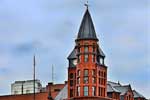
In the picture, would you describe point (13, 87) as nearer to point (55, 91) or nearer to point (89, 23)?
point (55, 91)

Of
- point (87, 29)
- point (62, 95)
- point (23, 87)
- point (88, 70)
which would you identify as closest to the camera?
point (88, 70)

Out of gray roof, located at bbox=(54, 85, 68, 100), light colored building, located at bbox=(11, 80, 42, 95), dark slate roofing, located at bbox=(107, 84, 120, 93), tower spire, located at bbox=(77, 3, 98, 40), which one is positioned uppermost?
tower spire, located at bbox=(77, 3, 98, 40)

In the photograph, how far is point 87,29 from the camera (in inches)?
4373

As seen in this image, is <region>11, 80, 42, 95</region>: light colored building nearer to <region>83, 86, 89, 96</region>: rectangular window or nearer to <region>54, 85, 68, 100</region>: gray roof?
<region>54, 85, 68, 100</region>: gray roof

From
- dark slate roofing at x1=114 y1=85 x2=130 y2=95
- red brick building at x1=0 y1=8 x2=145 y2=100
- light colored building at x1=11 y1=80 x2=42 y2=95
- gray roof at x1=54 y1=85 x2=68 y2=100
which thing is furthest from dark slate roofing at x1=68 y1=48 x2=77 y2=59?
light colored building at x1=11 y1=80 x2=42 y2=95

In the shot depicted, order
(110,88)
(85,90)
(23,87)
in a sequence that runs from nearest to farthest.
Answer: (85,90) → (110,88) → (23,87)

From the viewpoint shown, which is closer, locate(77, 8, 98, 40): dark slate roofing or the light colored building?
locate(77, 8, 98, 40): dark slate roofing

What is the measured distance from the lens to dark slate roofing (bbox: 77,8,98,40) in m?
110

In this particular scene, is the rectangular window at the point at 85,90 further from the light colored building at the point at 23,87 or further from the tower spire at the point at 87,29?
the light colored building at the point at 23,87

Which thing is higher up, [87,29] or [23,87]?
[87,29]

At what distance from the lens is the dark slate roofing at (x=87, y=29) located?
110375mm

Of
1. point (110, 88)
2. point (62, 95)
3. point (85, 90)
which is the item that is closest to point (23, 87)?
point (62, 95)

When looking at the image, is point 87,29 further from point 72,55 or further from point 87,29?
point 72,55

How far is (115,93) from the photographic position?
114688mm
